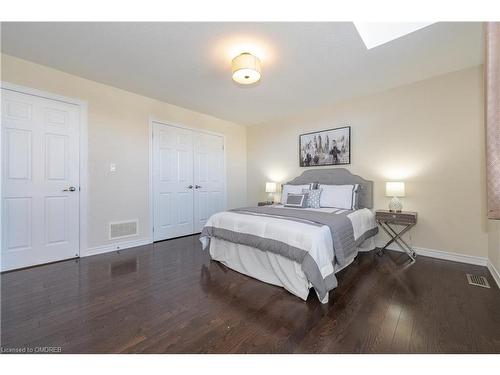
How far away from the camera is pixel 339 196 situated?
328 centimetres

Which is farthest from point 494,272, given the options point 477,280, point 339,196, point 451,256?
point 339,196

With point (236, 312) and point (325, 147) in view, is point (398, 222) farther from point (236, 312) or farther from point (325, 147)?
point (236, 312)

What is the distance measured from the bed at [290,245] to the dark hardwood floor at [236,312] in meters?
0.13

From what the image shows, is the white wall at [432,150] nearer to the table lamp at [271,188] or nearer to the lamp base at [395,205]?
the lamp base at [395,205]

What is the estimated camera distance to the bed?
5.94 ft

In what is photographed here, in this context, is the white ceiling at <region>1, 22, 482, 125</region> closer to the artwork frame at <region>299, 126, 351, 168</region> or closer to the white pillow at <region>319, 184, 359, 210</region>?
the artwork frame at <region>299, 126, 351, 168</region>

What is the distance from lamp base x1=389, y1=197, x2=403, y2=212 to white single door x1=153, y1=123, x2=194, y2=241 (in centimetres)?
339

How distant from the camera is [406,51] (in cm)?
233

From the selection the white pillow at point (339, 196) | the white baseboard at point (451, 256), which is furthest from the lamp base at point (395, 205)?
the white baseboard at point (451, 256)

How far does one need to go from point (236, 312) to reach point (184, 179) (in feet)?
9.62

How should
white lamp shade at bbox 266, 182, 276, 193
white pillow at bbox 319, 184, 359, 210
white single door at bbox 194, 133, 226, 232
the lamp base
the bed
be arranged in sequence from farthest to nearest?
white lamp shade at bbox 266, 182, 276, 193 < white single door at bbox 194, 133, 226, 232 < white pillow at bbox 319, 184, 359, 210 < the lamp base < the bed

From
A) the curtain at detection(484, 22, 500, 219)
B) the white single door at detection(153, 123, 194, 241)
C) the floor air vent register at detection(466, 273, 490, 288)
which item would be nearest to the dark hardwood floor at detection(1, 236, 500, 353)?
the floor air vent register at detection(466, 273, 490, 288)

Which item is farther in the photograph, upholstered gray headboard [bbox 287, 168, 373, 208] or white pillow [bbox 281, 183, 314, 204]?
white pillow [bbox 281, 183, 314, 204]
